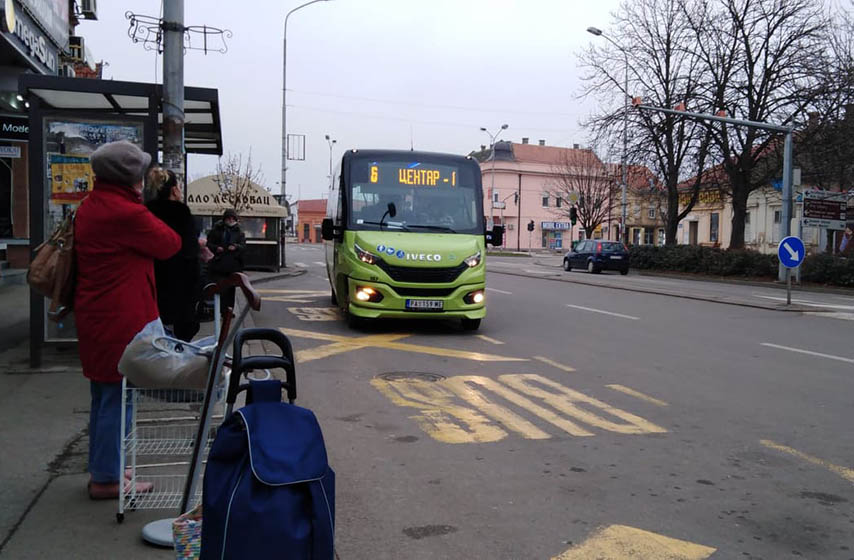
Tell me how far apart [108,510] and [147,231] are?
5.05 feet

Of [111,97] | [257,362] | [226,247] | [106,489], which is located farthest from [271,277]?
[257,362]

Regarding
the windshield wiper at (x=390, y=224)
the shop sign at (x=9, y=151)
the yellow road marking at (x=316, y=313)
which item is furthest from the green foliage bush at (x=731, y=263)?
the shop sign at (x=9, y=151)

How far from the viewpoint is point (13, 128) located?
49.0 ft

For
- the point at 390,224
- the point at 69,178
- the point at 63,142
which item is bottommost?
the point at 390,224

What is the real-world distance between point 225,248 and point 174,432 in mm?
8275

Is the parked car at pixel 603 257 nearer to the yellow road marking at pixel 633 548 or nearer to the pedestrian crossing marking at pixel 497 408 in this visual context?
the pedestrian crossing marking at pixel 497 408

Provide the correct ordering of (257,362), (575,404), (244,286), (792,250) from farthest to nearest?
Result: 1. (792,250)
2. (575,404)
3. (244,286)
4. (257,362)

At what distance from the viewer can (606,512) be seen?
4.22 m

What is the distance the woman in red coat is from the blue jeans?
5cm

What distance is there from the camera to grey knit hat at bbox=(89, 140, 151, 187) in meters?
3.79

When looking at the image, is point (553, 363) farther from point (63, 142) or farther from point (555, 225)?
point (555, 225)

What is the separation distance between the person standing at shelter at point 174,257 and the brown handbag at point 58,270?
2.44ft

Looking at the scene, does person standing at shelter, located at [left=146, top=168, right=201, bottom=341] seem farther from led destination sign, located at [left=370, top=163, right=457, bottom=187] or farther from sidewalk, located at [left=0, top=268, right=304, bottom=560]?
led destination sign, located at [left=370, top=163, right=457, bottom=187]

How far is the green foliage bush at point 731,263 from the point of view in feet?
85.8
